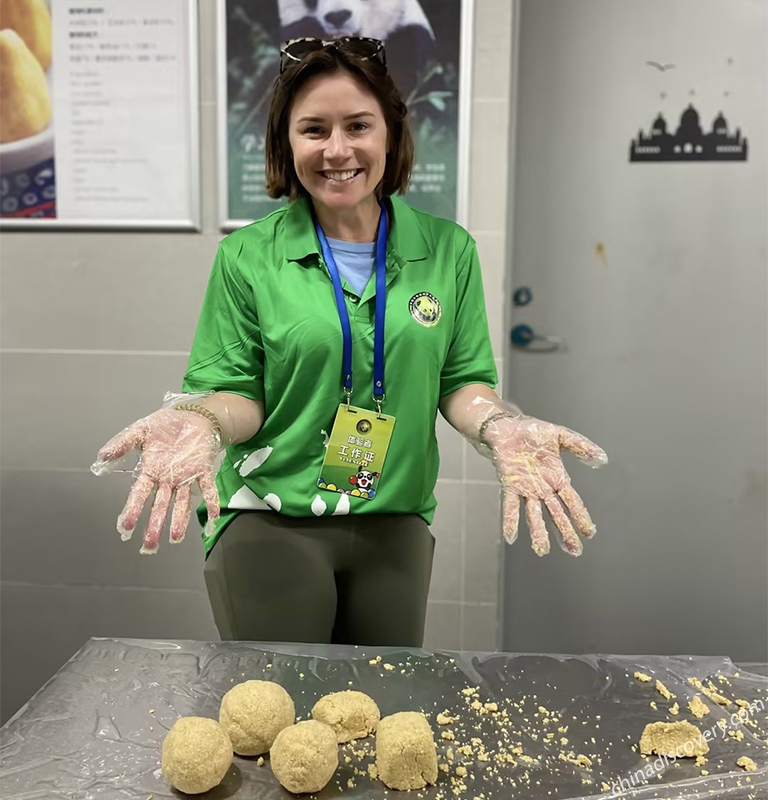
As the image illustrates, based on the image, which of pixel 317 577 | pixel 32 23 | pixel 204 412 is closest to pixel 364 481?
pixel 317 577

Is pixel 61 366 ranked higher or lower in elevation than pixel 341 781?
higher

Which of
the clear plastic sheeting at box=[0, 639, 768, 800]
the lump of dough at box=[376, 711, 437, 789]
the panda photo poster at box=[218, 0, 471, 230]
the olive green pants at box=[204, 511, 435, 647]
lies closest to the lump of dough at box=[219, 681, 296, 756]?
the clear plastic sheeting at box=[0, 639, 768, 800]

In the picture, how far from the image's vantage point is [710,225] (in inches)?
83.7

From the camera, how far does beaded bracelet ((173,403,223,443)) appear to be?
1199 mm

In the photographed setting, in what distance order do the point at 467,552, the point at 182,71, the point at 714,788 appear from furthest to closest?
the point at 467,552 < the point at 182,71 < the point at 714,788

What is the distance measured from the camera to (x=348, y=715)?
103 centimetres

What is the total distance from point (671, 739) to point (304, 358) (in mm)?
767

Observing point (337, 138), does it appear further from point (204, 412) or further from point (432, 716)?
point (432, 716)

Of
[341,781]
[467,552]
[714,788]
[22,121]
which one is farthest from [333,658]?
[22,121]

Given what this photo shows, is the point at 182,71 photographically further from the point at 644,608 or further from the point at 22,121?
the point at 644,608

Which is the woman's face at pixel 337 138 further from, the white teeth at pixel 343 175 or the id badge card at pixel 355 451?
the id badge card at pixel 355 451

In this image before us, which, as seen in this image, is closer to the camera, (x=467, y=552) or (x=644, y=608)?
(x=467, y=552)

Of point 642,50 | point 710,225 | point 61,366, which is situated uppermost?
point 642,50

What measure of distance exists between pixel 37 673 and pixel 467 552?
4.16ft
